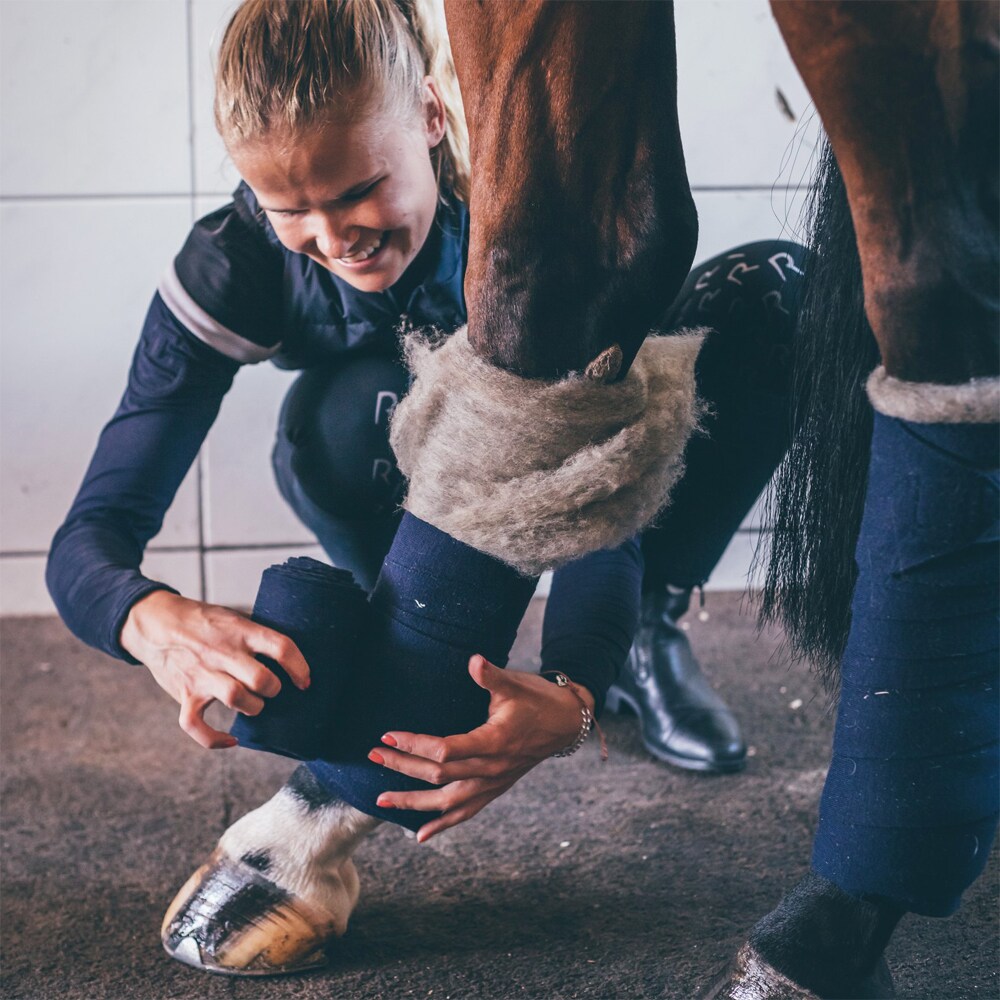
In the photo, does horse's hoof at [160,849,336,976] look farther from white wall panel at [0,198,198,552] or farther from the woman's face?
white wall panel at [0,198,198,552]

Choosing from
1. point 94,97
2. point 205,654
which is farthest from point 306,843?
point 94,97

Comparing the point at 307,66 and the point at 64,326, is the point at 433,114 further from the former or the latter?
the point at 64,326

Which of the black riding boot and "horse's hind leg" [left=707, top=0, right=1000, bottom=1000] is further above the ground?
"horse's hind leg" [left=707, top=0, right=1000, bottom=1000]

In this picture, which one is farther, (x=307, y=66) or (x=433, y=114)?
(x=433, y=114)

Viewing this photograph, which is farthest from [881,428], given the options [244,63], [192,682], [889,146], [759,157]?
[759,157]

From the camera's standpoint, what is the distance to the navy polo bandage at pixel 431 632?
604 mm

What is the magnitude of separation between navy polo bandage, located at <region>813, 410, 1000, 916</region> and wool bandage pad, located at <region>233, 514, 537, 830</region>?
0.20 meters

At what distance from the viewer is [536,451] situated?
56 centimetres

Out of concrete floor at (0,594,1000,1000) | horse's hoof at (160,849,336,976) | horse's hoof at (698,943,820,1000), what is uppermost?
horse's hoof at (698,943,820,1000)

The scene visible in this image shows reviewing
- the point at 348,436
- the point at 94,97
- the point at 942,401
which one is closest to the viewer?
the point at 942,401

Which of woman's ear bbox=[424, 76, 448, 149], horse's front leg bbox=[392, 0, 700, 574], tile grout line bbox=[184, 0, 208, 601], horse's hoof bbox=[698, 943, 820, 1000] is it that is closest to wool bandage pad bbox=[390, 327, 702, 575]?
horse's front leg bbox=[392, 0, 700, 574]

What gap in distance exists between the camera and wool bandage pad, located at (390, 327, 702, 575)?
21.7 inches

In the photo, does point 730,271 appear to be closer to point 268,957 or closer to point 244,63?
point 244,63

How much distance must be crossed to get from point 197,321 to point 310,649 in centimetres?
38
